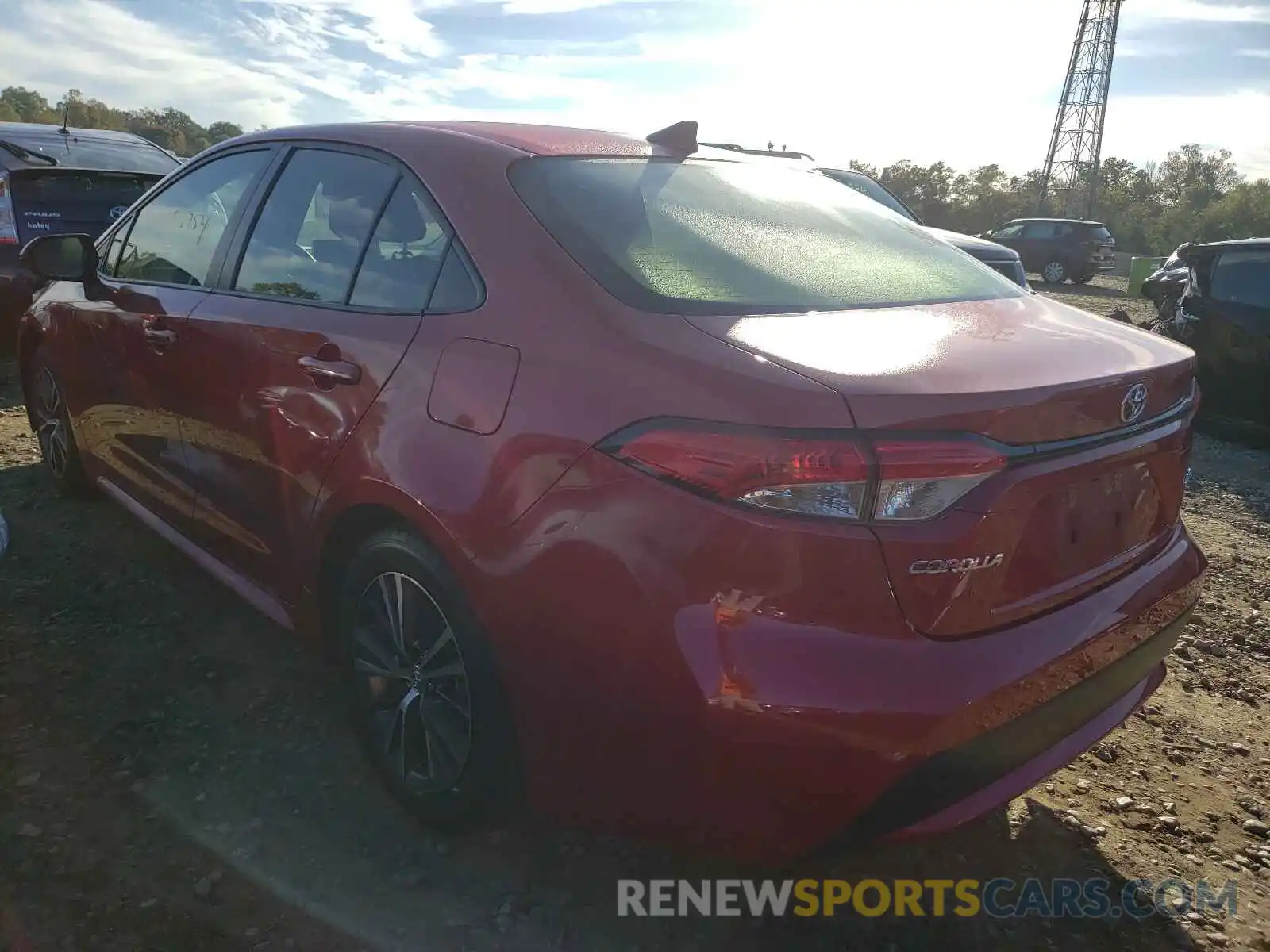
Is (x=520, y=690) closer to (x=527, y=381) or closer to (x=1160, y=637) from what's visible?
(x=527, y=381)

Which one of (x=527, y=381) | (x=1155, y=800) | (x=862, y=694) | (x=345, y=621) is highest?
(x=527, y=381)

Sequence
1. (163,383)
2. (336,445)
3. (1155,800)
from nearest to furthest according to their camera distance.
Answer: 1. (336,445)
2. (1155,800)
3. (163,383)

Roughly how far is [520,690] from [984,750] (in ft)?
2.98

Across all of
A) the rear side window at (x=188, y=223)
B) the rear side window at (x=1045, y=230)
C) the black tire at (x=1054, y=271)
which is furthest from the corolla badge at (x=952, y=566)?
Answer: the rear side window at (x=1045, y=230)

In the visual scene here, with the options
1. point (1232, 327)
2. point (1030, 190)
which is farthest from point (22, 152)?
point (1030, 190)

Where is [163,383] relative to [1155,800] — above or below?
above

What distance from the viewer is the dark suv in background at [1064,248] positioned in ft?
75.4

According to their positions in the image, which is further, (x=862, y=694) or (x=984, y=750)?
(x=984, y=750)

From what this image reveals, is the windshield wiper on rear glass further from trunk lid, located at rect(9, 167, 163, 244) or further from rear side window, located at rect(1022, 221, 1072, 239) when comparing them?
rear side window, located at rect(1022, 221, 1072, 239)

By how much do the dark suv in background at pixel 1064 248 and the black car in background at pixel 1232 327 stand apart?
16.3 metres

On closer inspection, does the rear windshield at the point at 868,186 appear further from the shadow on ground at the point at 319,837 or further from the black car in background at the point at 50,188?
the shadow on ground at the point at 319,837

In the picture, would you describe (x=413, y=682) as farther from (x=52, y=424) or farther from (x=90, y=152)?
(x=90, y=152)

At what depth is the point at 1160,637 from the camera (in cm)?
211

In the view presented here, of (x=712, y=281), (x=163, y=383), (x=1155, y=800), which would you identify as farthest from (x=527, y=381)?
(x=1155, y=800)
